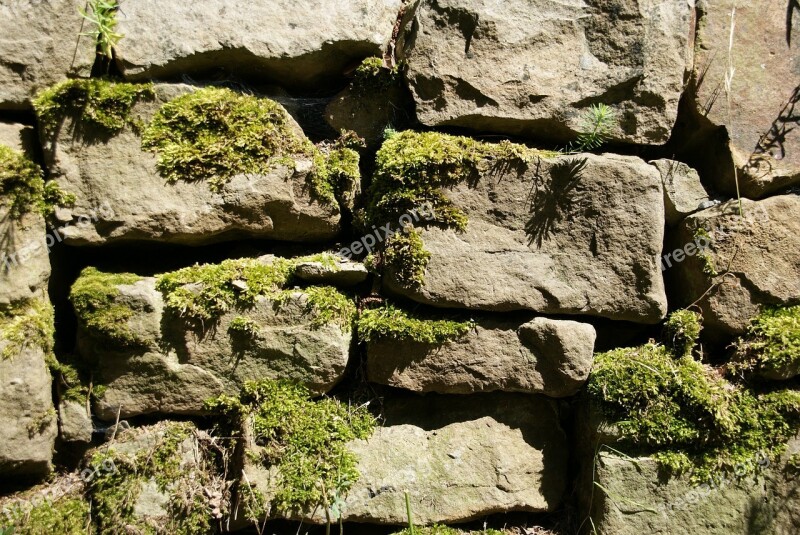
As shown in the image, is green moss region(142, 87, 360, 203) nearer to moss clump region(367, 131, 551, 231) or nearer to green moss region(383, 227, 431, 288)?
moss clump region(367, 131, 551, 231)

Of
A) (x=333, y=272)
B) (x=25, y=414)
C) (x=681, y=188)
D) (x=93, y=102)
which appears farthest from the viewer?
(x=681, y=188)

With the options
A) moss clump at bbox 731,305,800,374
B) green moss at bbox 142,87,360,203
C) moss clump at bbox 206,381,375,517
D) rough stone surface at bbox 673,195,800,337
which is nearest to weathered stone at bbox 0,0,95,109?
green moss at bbox 142,87,360,203

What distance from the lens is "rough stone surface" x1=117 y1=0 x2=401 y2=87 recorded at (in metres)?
2.99

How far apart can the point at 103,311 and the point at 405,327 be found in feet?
4.80

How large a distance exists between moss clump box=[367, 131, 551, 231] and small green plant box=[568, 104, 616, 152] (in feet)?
0.75

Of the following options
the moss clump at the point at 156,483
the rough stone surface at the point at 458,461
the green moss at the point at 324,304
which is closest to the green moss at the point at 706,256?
the rough stone surface at the point at 458,461

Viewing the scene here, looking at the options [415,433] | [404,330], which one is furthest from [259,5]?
[415,433]

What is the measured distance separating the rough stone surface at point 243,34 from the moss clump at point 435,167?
602mm

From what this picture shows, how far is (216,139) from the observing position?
3.02m

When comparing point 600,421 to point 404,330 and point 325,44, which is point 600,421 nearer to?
point 404,330

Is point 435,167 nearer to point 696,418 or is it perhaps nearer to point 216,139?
point 216,139

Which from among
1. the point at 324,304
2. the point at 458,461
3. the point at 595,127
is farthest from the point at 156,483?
the point at 595,127

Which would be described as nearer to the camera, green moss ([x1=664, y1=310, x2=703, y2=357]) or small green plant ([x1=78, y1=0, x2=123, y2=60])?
small green plant ([x1=78, y1=0, x2=123, y2=60])

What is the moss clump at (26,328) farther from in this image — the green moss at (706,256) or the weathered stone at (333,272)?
the green moss at (706,256)
